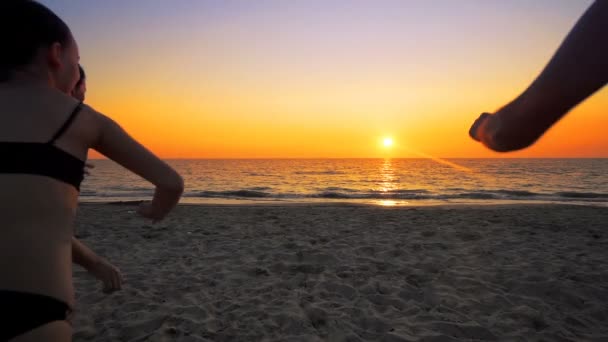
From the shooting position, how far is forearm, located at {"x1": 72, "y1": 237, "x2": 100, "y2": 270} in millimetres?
1710

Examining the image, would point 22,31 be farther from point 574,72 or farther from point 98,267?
point 574,72

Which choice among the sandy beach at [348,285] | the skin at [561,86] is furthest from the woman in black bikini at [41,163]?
the sandy beach at [348,285]

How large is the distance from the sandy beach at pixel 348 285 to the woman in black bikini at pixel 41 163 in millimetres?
2887

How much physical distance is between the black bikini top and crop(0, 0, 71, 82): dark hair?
224mm

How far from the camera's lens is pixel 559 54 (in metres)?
0.80

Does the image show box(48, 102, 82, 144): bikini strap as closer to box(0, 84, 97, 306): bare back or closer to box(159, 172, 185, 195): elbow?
box(0, 84, 97, 306): bare back

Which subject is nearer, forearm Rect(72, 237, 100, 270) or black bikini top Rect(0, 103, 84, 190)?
black bikini top Rect(0, 103, 84, 190)

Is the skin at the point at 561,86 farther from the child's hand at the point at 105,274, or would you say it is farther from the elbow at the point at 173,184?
the child's hand at the point at 105,274

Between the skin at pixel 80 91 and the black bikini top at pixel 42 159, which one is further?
the skin at pixel 80 91

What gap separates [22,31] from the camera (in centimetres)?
119

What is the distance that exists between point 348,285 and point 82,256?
394 centimetres

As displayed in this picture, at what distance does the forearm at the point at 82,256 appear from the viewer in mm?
1710

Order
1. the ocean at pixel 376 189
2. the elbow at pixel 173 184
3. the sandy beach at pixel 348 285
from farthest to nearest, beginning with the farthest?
the ocean at pixel 376 189 → the sandy beach at pixel 348 285 → the elbow at pixel 173 184

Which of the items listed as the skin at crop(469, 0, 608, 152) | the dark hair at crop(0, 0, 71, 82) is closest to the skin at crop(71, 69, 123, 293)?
the dark hair at crop(0, 0, 71, 82)
